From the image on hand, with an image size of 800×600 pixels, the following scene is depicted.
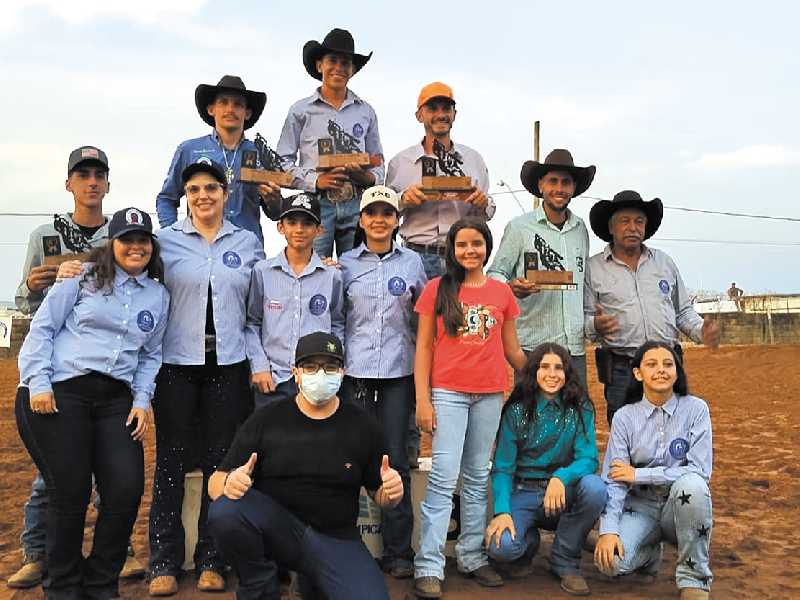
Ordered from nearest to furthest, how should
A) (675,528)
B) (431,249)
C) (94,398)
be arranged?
(94,398)
(675,528)
(431,249)

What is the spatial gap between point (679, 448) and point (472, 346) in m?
1.42

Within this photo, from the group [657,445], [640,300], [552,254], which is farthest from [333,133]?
[657,445]

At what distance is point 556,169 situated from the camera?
562cm

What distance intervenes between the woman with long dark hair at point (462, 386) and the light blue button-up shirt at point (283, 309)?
2.00 feet

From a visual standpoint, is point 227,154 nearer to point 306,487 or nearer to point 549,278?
point 549,278

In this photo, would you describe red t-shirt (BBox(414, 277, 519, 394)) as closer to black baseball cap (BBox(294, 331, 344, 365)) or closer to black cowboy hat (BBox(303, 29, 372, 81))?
black baseball cap (BBox(294, 331, 344, 365))

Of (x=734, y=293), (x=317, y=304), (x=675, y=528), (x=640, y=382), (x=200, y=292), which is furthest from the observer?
(x=734, y=293)

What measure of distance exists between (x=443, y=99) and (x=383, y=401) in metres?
2.25

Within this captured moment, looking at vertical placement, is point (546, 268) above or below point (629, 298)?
above

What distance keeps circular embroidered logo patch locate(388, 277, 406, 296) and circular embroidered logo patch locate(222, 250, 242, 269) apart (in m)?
0.94

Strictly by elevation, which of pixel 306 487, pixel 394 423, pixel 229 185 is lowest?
pixel 306 487

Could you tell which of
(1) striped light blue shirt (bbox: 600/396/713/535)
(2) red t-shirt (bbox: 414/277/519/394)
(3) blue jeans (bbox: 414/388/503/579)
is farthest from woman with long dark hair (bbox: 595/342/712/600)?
(2) red t-shirt (bbox: 414/277/519/394)

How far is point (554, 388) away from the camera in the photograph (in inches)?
196

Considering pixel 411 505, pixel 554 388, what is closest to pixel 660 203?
pixel 554 388
